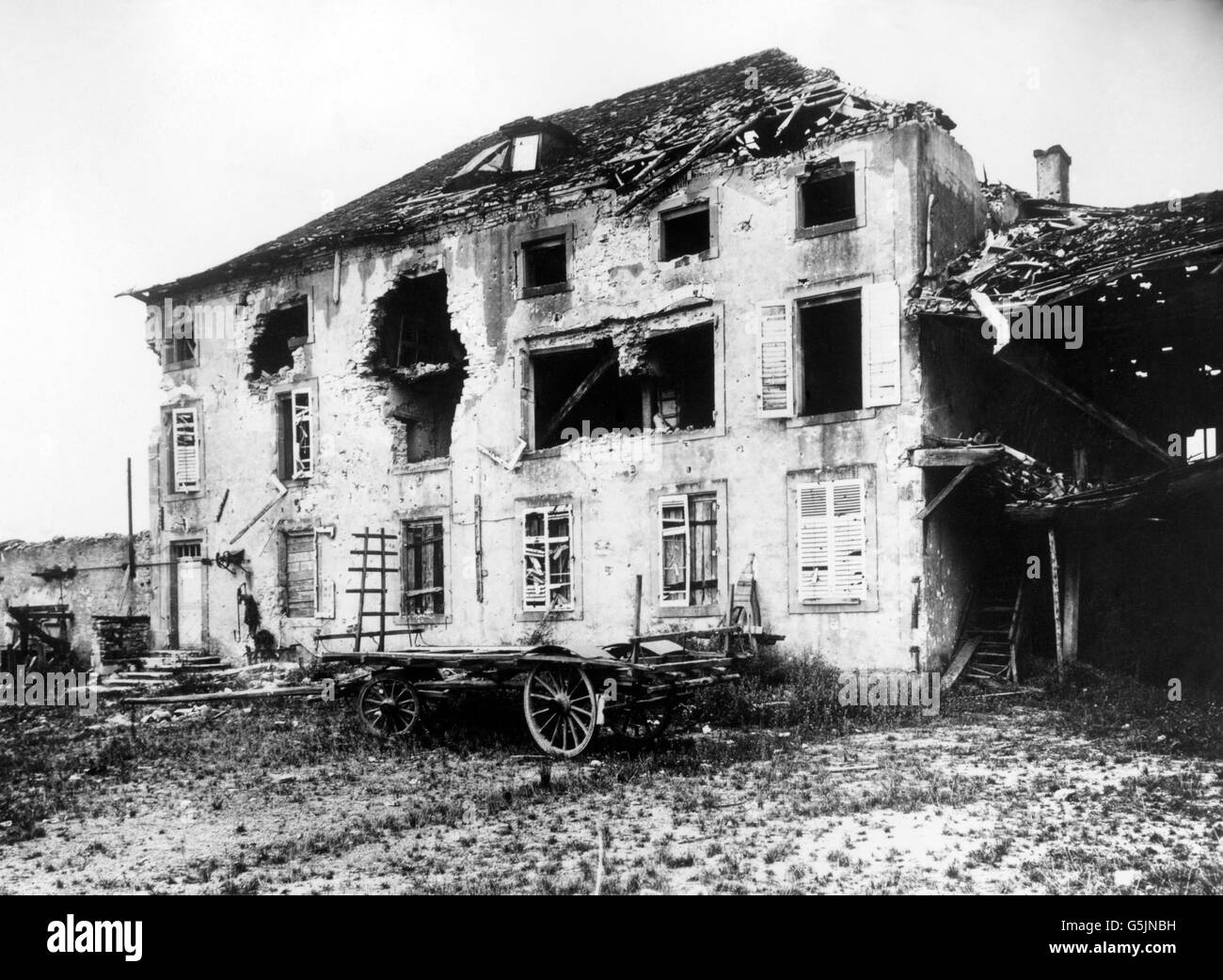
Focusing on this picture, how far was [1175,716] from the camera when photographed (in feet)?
35.1

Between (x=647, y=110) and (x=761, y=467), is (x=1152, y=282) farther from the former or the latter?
→ (x=647, y=110)

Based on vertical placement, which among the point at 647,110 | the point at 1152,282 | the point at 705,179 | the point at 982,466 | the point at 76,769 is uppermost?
the point at 647,110

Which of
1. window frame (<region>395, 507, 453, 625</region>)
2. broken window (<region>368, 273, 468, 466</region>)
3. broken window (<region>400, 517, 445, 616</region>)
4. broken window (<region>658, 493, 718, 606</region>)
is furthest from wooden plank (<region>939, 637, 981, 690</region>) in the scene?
broken window (<region>368, 273, 468, 466</region>)

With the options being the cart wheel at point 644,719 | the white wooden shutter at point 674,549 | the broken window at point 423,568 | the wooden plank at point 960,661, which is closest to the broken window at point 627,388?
the white wooden shutter at point 674,549

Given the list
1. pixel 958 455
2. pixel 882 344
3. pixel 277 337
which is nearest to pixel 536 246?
pixel 882 344

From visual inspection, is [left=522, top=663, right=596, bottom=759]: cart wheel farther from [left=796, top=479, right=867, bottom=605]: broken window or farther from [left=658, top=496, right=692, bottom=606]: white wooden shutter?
[left=658, top=496, right=692, bottom=606]: white wooden shutter

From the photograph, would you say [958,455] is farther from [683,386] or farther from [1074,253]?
[683,386]

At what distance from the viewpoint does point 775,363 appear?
15.5 metres

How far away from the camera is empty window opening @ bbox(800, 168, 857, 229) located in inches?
628

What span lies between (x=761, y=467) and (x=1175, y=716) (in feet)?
21.6
